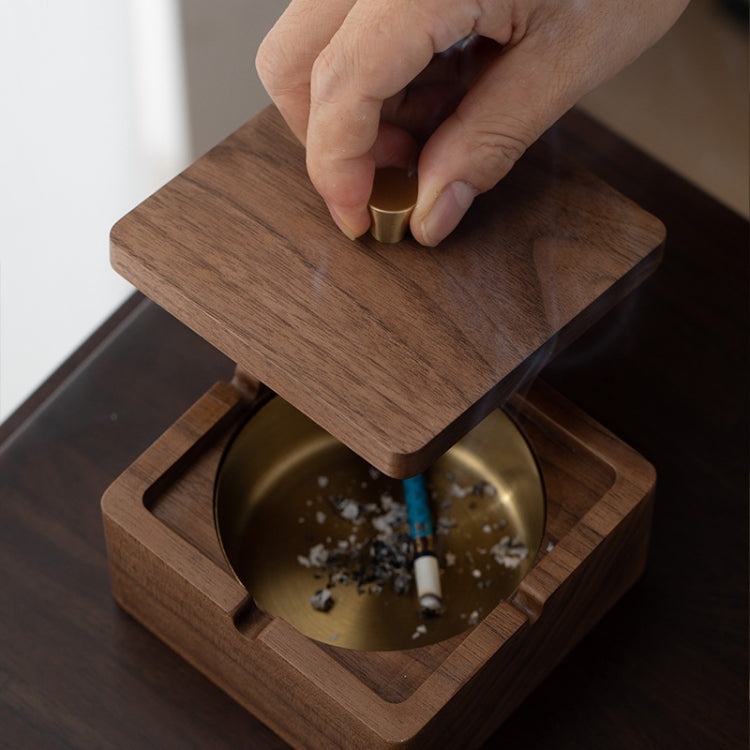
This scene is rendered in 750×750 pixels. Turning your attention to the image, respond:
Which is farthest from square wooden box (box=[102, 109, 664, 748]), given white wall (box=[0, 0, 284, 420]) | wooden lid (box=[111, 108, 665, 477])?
white wall (box=[0, 0, 284, 420])

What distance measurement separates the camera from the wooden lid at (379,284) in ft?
2.24

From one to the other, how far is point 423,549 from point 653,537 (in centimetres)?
18

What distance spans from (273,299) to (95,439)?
0.27 m

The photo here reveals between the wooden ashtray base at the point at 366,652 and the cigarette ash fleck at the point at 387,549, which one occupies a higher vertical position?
the wooden ashtray base at the point at 366,652

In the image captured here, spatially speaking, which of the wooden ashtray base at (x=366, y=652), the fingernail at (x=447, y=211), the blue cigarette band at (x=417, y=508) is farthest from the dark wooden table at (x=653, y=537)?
the fingernail at (x=447, y=211)

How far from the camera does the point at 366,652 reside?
2.40 ft

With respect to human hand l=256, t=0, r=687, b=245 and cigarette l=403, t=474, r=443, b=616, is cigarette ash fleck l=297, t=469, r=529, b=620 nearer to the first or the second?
cigarette l=403, t=474, r=443, b=616

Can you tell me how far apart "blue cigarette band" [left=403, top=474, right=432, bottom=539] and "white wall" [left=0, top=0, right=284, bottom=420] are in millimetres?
441

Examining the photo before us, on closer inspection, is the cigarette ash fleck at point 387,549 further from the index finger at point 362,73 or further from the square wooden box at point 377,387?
the index finger at point 362,73

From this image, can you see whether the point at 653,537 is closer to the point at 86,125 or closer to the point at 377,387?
the point at 377,387

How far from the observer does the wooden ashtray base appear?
72cm

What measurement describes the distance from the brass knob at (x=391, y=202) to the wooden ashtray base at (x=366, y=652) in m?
0.15

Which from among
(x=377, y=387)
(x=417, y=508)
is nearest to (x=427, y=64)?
(x=377, y=387)

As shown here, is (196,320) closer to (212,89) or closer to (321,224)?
(321,224)
